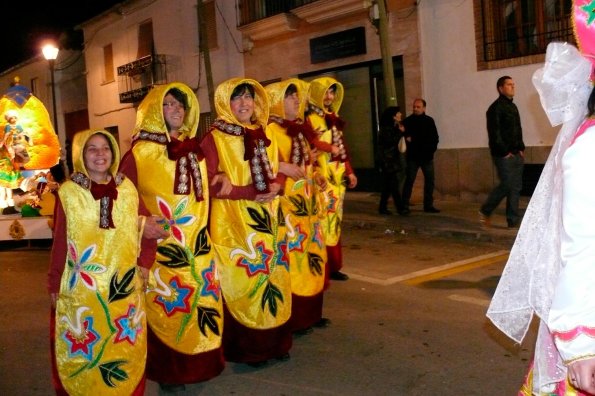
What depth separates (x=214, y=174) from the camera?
479cm

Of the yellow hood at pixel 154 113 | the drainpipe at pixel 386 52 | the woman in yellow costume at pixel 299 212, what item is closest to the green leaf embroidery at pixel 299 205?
the woman in yellow costume at pixel 299 212

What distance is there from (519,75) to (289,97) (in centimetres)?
763

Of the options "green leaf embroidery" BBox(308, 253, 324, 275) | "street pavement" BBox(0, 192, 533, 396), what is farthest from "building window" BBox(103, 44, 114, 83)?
"green leaf embroidery" BBox(308, 253, 324, 275)

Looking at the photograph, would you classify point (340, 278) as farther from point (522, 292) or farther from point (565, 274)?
point (565, 274)

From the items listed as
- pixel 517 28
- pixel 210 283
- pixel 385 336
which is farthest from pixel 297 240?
pixel 517 28

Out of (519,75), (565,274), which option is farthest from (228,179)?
(519,75)

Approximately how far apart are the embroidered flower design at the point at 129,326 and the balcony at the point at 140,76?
20593 mm

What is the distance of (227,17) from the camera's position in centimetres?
2080

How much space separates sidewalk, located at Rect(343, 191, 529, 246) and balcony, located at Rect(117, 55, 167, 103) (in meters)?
12.4

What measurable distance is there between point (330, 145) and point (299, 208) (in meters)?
1.33

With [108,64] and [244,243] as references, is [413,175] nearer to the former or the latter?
[244,243]

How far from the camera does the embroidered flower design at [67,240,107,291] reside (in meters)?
3.80

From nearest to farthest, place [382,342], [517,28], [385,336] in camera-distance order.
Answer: [382,342] → [385,336] → [517,28]

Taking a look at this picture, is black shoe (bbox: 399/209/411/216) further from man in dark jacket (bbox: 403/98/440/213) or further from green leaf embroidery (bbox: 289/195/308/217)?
green leaf embroidery (bbox: 289/195/308/217)
